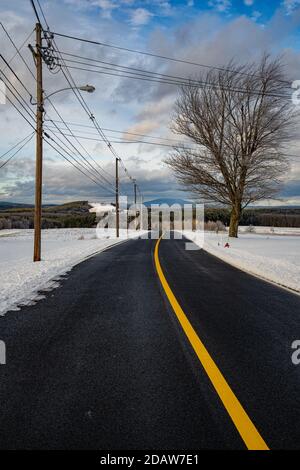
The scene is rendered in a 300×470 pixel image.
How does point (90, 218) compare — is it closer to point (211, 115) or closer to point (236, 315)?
point (211, 115)

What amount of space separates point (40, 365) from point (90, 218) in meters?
90.3

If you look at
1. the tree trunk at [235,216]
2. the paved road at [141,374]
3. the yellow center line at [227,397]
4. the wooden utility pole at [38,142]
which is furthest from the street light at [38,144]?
the tree trunk at [235,216]

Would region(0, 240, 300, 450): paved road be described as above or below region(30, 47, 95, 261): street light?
below

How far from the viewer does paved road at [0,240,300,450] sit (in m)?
2.89

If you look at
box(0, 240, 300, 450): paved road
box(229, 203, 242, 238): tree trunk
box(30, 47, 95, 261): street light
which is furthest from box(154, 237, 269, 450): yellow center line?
box(229, 203, 242, 238): tree trunk

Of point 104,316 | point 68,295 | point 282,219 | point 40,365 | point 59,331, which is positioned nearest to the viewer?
point 40,365

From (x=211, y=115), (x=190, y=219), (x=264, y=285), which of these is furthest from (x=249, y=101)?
(x=190, y=219)

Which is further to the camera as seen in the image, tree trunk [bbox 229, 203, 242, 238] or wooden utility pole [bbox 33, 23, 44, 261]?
tree trunk [bbox 229, 203, 242, 238]

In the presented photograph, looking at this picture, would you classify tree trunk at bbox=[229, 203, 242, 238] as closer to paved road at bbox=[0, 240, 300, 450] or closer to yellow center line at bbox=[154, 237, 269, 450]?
paved road at bbox=[0, 240, 300, 450]

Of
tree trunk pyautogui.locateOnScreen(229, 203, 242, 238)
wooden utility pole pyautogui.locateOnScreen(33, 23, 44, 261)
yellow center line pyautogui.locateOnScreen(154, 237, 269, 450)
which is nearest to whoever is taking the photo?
yellow center line pyautogui.locateOnScreen(154, 237, 269, 450)

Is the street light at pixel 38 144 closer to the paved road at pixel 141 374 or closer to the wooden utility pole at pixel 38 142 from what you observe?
the wooden utility pole at pixel 38 142

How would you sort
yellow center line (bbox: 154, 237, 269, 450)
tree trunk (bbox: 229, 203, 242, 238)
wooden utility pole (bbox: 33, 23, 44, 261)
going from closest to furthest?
1. yellow center line (bbox: 154, 237, 269, 450)
2. wooden utility pole (bbox: 33, 23, 44, 261)
3. tree trunk (bbox: 229, 203, 242, 238)

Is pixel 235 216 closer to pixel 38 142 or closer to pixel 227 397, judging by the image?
pixel 38 142

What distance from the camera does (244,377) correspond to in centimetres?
394
